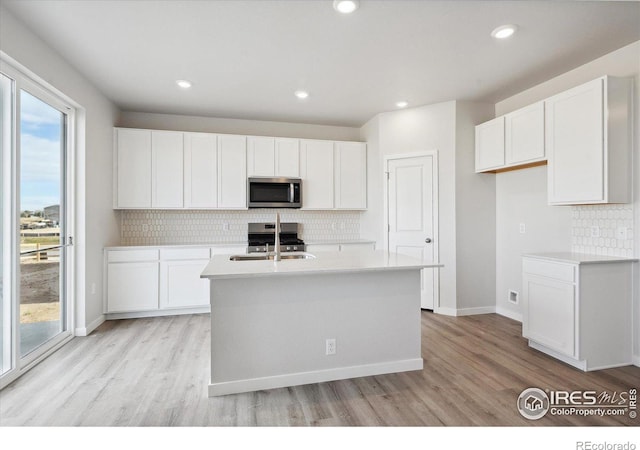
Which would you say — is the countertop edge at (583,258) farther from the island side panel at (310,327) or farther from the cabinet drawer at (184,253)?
the cabinet drawer at (184,253)

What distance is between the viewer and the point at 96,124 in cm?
358

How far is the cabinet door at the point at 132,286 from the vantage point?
Answer: 383cm

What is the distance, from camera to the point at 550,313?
2.79 m

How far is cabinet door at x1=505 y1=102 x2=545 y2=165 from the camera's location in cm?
313

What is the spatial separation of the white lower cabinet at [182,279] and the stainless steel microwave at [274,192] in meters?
0.93

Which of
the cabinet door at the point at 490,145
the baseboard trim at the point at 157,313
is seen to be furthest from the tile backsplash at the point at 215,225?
the cabinet door at the point at 490,145

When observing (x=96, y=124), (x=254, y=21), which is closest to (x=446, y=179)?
(x=254, y=21)

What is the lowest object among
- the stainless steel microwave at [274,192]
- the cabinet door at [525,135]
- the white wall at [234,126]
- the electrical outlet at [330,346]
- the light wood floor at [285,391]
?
the light wood floor at [285,391]

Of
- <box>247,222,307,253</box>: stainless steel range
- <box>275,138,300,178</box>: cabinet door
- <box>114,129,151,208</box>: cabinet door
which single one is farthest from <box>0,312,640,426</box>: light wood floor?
<box>275,138,300,178</box>: cabinet door

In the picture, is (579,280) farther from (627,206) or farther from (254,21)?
(254,21)

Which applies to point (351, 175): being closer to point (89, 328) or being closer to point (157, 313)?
point (157, 313)

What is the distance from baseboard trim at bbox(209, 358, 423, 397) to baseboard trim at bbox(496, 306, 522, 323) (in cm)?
191

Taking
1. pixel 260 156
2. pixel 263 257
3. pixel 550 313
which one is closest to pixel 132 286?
pixel 263 257
